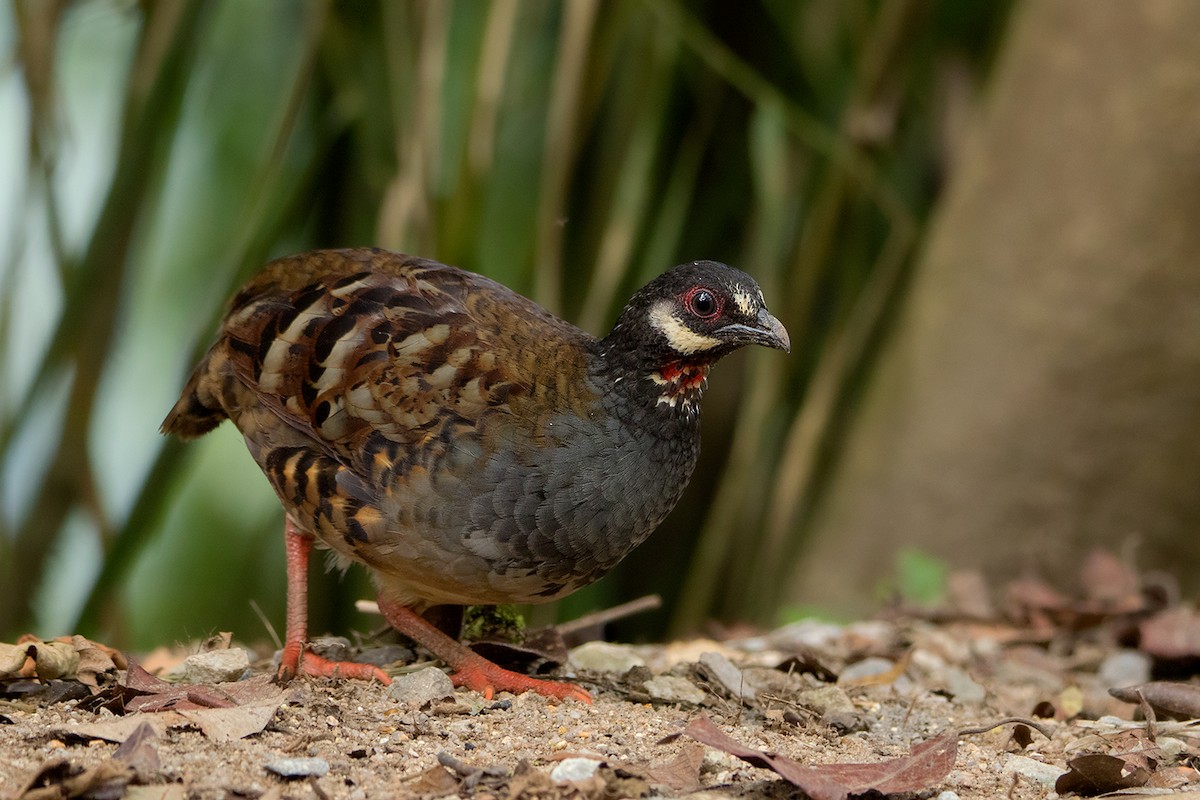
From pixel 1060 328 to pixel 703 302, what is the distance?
224cm

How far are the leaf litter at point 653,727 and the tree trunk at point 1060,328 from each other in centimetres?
98

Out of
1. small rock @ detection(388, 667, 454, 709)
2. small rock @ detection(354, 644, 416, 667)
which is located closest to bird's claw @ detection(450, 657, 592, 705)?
small rock @ detection(388, 667, 454, 709)

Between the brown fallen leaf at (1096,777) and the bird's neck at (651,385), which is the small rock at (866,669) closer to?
the bird's neck at (651,385)

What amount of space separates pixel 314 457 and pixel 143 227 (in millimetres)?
2370

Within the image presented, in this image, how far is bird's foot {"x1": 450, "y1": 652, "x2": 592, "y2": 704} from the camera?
3.22 meters

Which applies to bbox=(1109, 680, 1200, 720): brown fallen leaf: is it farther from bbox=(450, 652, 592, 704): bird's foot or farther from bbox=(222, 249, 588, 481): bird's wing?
bbox=(222, 249, 588, 481): bird's wing

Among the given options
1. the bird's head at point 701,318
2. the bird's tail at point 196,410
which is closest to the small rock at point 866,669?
the bird's head at point 701,318

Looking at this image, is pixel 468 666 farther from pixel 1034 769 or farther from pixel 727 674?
pixel 1034 769

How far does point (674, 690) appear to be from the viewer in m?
3.32

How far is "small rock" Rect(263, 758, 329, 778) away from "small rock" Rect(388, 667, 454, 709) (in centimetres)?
57

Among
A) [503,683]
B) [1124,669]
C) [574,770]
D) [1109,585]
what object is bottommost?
[574,770]

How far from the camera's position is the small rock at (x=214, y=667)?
3150mm

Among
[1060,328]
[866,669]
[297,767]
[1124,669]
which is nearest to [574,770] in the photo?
[297,767]

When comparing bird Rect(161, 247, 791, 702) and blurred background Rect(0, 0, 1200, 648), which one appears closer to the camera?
bird Rect(161, 247, 791, 702)
